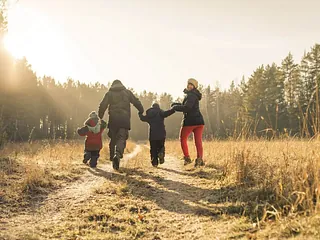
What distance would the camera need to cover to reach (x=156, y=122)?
8180 millimetres

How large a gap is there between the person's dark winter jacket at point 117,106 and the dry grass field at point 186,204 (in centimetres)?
204

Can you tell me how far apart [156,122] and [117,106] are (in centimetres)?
151

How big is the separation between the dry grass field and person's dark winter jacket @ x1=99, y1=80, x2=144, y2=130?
2.04 meters

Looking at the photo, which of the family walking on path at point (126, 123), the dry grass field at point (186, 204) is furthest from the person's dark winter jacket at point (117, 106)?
the dry grass field at point (186, 204)

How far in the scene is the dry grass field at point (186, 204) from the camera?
2.69m

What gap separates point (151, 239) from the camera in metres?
2.78

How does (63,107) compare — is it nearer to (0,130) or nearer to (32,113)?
(32,113)

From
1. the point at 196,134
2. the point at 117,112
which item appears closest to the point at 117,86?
the point at 117,112

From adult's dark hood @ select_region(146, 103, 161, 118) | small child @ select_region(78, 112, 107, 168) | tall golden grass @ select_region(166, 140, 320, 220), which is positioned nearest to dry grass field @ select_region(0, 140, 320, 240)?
tall golden grass @ select_region(166, 140, 320, 220)

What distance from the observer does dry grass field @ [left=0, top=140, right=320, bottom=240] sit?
269 centimetres

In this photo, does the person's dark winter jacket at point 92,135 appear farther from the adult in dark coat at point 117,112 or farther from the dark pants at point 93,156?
the adult in dark coat at point 117,112

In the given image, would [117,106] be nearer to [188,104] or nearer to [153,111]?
[153,111]

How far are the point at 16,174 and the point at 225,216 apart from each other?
4610 millimetres

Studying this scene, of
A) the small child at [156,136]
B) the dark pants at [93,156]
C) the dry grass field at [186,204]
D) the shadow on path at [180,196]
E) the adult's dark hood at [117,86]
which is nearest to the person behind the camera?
the dry grass field at [186,204]
